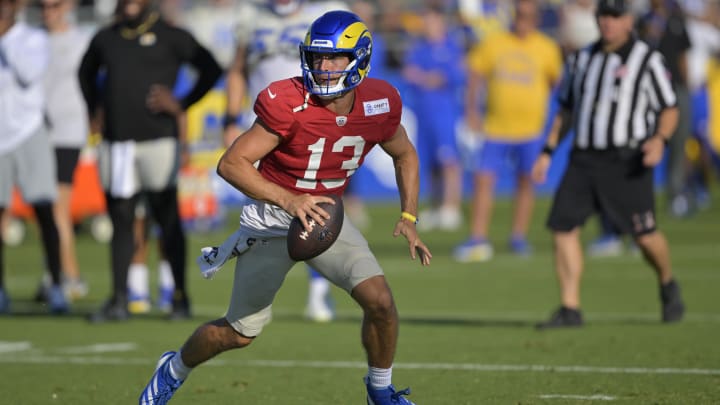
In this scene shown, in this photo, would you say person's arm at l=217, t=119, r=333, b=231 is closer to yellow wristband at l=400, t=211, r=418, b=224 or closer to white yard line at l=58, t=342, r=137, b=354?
yellow wristband at l=400, t=211, r=418, b=224

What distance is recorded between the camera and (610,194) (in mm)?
9758

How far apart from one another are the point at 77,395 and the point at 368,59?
2.43 meters

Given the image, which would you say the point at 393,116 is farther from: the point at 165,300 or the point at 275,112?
the point at 165,300

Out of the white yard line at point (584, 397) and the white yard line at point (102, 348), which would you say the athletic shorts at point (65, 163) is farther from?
the white yard line at point (584, 397)

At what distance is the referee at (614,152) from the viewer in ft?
31.8

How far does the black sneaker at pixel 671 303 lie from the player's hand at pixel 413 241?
3842mm

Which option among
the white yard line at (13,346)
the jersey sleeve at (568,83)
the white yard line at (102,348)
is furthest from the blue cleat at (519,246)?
the white yard line at (13,346)

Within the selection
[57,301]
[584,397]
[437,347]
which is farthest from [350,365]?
[57,301]

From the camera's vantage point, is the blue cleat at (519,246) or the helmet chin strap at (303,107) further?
the blue cleat at (519,246)

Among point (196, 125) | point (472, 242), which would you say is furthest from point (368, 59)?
point (196, 125)

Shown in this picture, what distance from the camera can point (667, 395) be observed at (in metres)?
6.96

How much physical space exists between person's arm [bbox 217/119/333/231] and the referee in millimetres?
3828

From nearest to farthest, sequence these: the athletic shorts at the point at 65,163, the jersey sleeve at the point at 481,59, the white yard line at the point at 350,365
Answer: the white yard line at the point at 350,365
the athletic shorts at the point at 65,163
the jersey sleeve at the point at 481,59

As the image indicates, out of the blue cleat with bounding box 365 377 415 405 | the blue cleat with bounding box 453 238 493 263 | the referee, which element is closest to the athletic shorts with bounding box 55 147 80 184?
the blue cleat with bounding box 453 238 493 263
